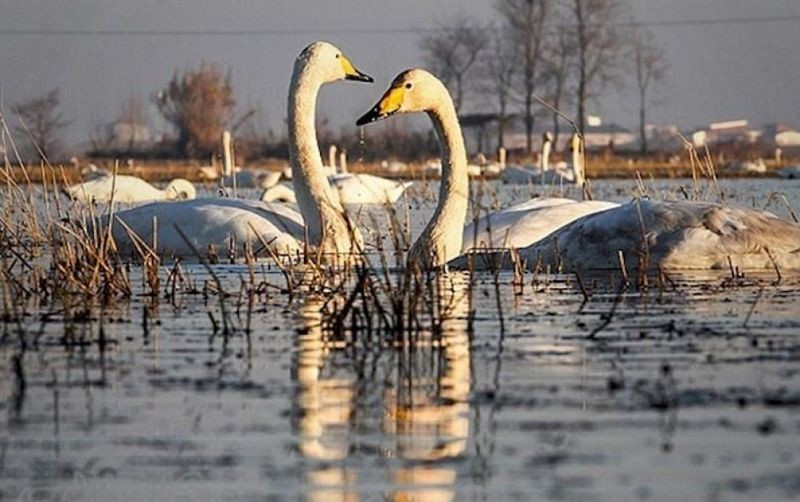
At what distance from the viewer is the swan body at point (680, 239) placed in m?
11.2

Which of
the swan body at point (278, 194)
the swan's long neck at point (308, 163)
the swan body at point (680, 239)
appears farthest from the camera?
the swan body at point (278, 194)

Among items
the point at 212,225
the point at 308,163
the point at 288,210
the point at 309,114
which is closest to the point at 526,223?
the point at 308,163

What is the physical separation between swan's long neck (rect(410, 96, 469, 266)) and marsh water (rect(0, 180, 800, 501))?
8.55ft

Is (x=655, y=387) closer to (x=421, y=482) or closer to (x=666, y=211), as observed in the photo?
(x=421, y=482)

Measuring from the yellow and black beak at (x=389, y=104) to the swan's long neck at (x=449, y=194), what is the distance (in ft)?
0.86

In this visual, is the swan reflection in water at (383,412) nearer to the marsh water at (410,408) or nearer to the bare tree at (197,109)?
the marsh water at (410,408)

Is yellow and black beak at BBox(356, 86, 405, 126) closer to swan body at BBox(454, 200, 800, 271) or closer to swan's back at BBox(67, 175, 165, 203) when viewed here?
swan body at BBox(454, 200, 800, 271)

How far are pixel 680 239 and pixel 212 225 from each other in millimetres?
3512

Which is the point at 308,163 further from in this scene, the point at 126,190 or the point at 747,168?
the point at 747,168

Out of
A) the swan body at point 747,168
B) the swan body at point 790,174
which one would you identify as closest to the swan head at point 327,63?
the swan body at point 790,174

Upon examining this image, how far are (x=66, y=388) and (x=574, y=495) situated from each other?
2.33m

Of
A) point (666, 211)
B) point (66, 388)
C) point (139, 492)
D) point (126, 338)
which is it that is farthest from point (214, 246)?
point (139, 492)

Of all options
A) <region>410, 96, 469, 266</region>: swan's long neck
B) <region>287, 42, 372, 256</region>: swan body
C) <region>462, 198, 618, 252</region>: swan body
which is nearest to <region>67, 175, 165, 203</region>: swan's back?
<region>287, 42, 372, 256</region>: swan body

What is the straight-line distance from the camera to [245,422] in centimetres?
529
